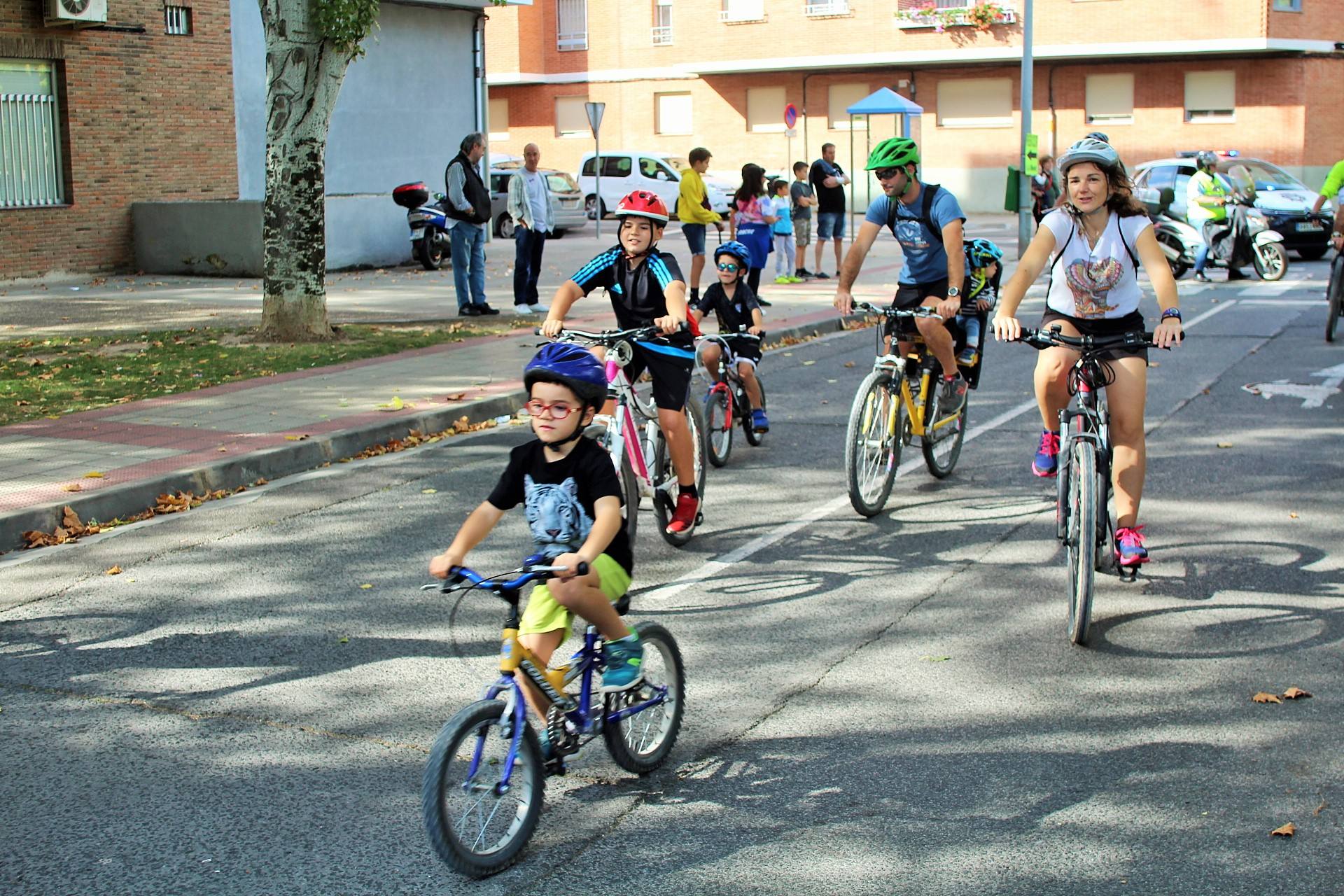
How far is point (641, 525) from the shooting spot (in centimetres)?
806

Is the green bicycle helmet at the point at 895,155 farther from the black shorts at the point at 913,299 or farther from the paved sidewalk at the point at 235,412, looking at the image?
the paved sidewalk at the point at 235,412

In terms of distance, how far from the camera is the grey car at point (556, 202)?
31953mm

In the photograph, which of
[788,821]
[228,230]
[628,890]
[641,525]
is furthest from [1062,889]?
[228,230]

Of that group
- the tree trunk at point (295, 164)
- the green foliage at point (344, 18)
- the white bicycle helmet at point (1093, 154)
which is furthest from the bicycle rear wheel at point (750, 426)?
the green foliage at point (344, 18)

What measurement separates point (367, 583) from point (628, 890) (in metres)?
3.30

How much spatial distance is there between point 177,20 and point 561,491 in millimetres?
21256

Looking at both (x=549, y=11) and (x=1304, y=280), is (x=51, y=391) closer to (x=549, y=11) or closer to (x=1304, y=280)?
(x=1304, y=280)

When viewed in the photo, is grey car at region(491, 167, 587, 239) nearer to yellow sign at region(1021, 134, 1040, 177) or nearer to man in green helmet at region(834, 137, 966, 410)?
yellow sign at region(1021, 134, 1040, 177)

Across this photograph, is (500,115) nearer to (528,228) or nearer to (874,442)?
(528,228)

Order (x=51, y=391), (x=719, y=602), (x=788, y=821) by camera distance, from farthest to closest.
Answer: (x=51, y=391), (x=719, y=602), (x=788, y=821)

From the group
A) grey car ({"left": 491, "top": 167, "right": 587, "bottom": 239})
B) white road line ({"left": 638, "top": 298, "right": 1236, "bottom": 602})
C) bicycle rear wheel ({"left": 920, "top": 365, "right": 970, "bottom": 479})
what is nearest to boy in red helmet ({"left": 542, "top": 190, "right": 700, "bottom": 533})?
Result: white road line ({"left": 638, "top": 298, "right": 1236, "bottom": 602})

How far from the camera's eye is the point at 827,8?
4631 cm

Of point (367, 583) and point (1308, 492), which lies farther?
point (1308, 492)

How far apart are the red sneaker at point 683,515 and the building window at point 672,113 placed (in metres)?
44.2
